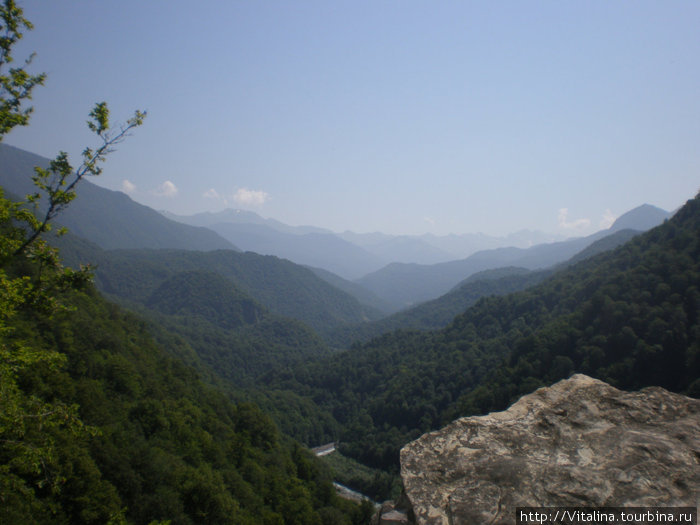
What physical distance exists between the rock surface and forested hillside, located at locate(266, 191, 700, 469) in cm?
4673

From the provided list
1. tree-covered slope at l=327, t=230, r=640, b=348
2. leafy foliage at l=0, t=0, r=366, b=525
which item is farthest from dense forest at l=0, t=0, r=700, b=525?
tree-covered slope at l=327, t=230, r=640, b=348

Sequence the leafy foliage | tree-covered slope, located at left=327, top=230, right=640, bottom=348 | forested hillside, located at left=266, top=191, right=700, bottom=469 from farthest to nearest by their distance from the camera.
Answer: tree-covered slope, located at left=327, top=230, right=640, bottom=348
forested hillside, located at left=266, top=191, right=700, bottom=469
the leafy foliage

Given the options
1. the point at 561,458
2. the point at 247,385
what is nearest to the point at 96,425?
the point at 561,458

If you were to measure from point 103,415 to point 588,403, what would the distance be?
33.8 metres

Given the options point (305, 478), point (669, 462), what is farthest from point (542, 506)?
point (305, 478)

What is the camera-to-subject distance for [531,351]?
58.5 meters

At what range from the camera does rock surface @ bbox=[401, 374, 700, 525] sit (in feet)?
12.2

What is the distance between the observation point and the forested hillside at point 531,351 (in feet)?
149

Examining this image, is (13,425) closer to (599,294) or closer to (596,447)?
(596,447)

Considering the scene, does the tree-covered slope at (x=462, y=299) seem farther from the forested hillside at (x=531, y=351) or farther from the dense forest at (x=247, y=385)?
the dense forest at (x=247, y=385)

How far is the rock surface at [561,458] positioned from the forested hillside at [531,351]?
153ft

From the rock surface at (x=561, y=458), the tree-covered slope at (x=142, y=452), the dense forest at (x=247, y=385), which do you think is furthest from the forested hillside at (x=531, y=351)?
the rock surface at (x=561, y=458)

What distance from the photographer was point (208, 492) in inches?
1040

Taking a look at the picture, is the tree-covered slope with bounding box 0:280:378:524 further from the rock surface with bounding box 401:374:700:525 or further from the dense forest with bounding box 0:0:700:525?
the rock surface with bounding box 401:374:700:525
